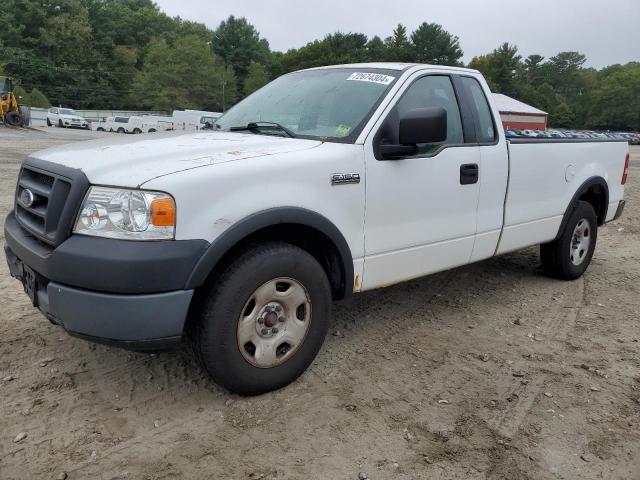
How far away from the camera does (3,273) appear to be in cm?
499

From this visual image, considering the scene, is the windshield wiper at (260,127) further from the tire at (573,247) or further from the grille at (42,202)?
the tire at (573,247)

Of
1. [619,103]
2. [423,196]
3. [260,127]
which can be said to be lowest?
[423,196]

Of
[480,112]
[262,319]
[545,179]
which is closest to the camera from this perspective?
[262,319]

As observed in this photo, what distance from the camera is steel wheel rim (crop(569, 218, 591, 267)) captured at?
557cm

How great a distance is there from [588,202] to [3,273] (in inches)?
227

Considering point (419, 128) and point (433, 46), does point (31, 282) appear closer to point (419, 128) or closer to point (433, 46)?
point (419, 128)

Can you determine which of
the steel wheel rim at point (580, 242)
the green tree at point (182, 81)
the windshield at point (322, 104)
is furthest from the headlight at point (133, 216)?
the green tree at point (182, 81)

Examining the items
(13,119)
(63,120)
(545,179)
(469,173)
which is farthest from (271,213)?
(63,120)

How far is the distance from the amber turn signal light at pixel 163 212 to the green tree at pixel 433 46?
92.6 m

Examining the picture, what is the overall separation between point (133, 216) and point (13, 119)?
1452 inches

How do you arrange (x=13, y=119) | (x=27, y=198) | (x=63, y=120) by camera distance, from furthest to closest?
(x=63, y=120) → (x=13, y=119) → (x=27, y=198)

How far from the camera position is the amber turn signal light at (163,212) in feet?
8.36

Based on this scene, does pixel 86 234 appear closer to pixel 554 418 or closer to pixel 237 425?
pixel 237 425

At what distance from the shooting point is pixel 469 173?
4051 millimetres
